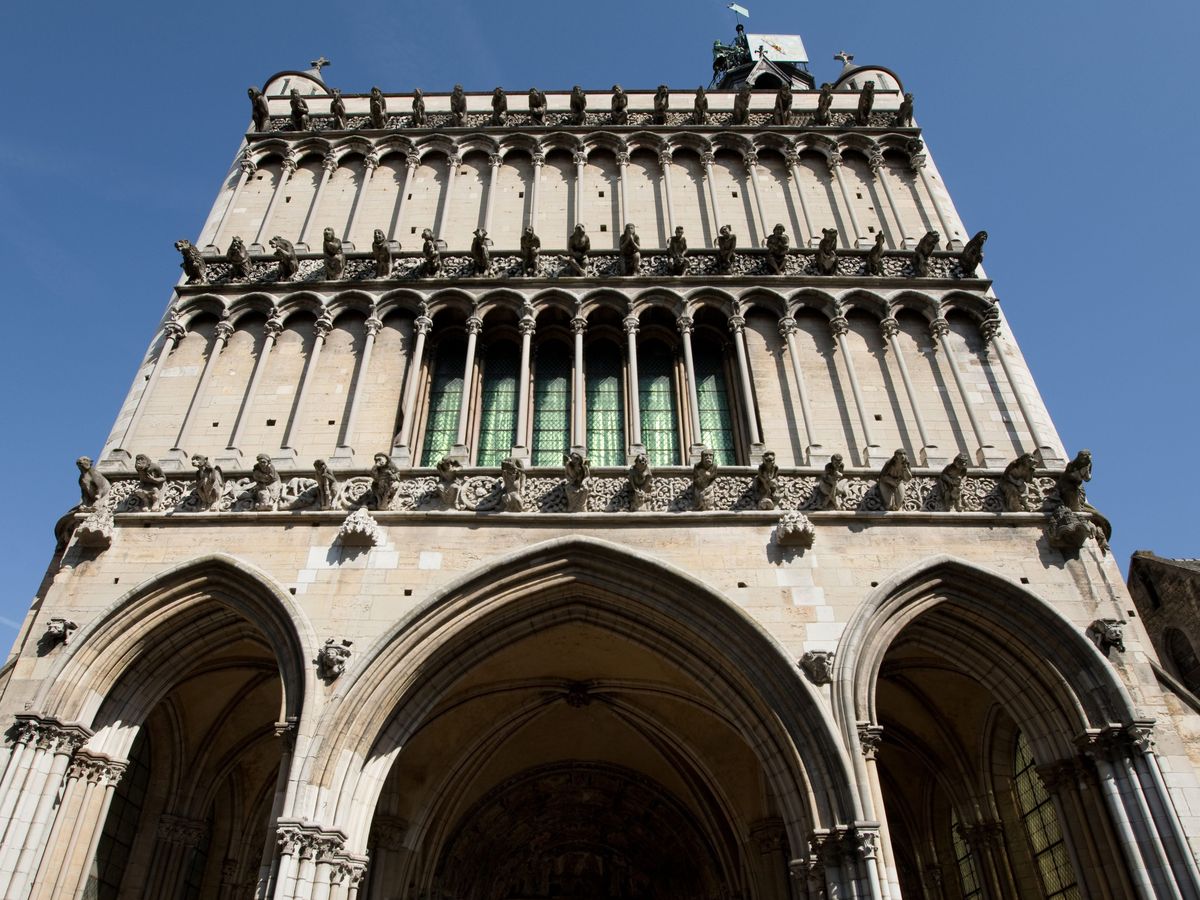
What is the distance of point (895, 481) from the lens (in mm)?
10750

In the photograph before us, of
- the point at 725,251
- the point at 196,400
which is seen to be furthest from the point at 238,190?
the point at 725,251

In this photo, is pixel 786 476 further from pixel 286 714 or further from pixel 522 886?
pixel 522 886

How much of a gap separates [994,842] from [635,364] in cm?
773

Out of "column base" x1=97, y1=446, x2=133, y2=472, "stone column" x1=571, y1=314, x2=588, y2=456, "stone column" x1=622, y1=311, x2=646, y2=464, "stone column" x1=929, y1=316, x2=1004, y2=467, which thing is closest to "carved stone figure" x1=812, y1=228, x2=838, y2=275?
"stone column" x1=929, y1=316, x2=1004, y2=467

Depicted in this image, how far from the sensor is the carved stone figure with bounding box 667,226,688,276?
13.4 meters

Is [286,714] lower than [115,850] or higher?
higher

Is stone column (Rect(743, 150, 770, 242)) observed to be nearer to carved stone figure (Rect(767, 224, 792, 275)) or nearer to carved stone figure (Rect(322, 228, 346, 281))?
carved stone figure (Rect(767, 224, 792, 275))

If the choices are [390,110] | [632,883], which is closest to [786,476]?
[632,883]

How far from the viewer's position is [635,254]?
13.4 m

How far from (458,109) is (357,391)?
6.87 meters

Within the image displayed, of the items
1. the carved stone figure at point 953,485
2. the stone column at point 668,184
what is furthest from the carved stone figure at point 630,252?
the carved stone figure at point 953,485

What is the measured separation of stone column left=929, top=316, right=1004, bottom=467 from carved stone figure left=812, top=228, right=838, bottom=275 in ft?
5.54

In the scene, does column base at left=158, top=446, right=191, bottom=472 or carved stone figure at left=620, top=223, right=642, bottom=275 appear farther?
carved stone figure at left=620, top=223, right=642, bottom=275

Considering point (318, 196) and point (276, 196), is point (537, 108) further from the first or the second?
point (276, 196)
